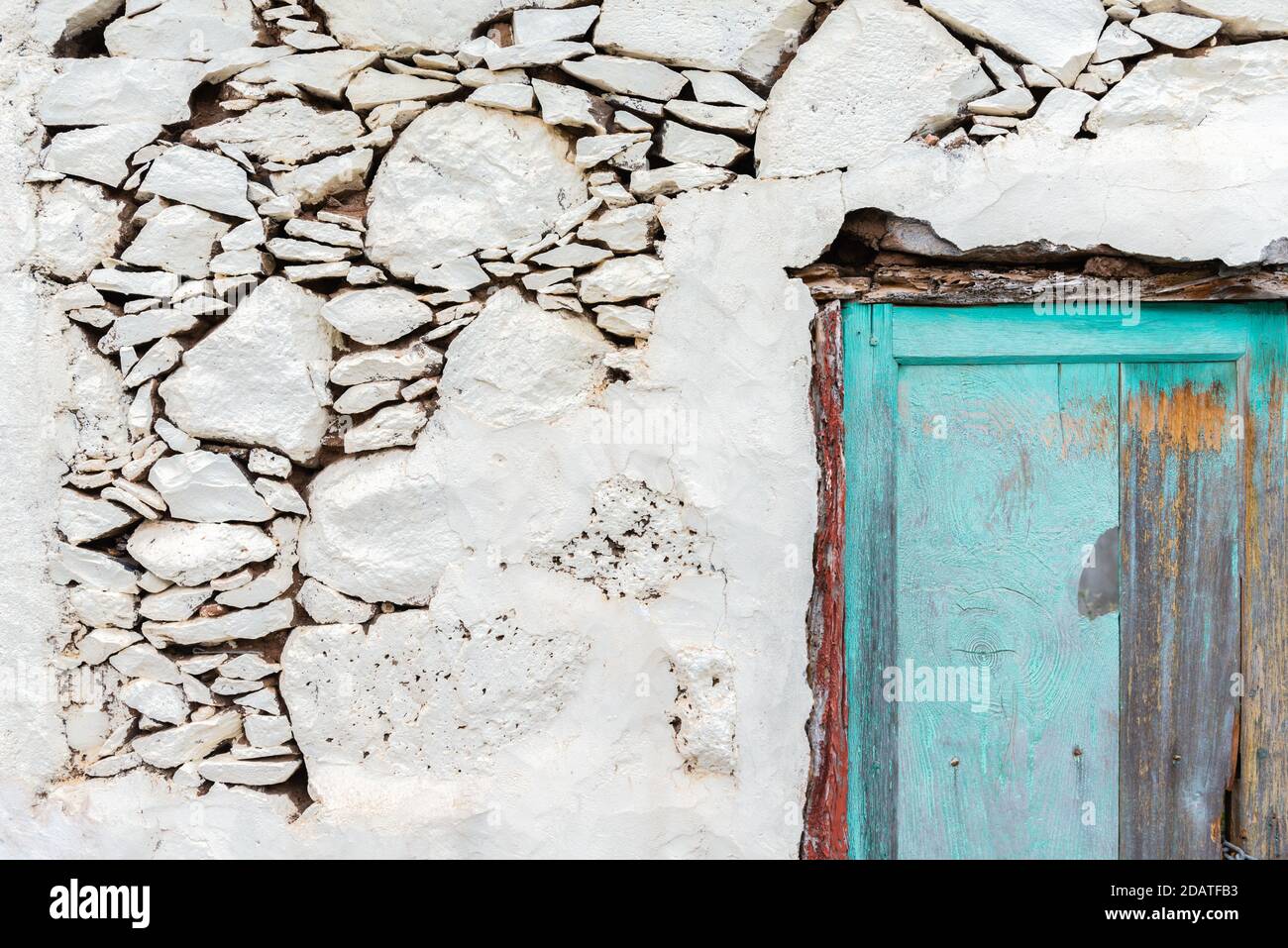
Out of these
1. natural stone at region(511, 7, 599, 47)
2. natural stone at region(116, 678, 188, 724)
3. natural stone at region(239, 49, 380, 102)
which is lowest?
natural stone at region(116, 678, 188, 724)

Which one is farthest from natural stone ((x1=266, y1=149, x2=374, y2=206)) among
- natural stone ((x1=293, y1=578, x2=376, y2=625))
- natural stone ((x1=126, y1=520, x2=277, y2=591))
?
natural stone ((x1=293, y1=578, x2=376, y2=625))

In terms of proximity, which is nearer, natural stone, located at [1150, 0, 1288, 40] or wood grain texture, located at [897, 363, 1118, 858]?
natural stone, located at [1150, 0, 1288, 40]

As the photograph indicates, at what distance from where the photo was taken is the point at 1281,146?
5.24ft

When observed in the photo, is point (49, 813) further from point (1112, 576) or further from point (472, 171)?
point (1112, 576)

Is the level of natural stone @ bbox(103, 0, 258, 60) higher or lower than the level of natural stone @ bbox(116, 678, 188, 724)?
higher

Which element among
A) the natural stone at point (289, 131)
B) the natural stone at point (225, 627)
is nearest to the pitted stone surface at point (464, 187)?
the natural stone at point (289, 131)

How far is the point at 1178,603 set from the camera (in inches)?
67.4

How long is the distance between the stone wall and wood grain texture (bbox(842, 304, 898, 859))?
122 mm

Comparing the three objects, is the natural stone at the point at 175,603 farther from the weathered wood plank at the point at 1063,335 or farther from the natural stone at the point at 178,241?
the weathered wood plank at the point at 1063,335

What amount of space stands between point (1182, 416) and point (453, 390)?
155 centimetres

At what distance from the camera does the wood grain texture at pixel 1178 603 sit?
1.70 meters

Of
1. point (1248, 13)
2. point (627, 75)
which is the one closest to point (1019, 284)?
point (1248, 13)

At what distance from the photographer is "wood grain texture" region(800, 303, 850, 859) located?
5.32 feet

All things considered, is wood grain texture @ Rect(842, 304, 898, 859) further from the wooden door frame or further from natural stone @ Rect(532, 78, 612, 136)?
natural stone @ Rect(532, 78, 612, 136)
